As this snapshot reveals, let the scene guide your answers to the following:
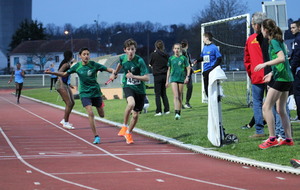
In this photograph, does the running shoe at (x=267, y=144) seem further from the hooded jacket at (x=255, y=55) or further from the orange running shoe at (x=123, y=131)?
the orange running shoe at (x=123, y=131)

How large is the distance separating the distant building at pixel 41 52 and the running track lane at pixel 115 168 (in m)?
121

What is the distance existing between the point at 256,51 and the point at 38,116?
10.9 m

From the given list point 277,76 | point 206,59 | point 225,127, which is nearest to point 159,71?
point 206,59

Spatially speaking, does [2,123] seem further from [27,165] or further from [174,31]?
[174,31]

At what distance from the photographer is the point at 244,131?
13.4m

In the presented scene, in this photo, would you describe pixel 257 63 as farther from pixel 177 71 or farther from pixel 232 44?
pixel 232 44

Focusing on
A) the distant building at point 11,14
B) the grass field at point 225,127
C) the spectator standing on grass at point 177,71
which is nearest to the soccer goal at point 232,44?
the grass field at point 225,127

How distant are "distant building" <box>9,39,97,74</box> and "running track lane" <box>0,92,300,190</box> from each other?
121450 millimetres

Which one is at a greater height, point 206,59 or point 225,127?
point 206,59

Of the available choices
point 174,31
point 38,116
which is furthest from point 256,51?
point 174,31

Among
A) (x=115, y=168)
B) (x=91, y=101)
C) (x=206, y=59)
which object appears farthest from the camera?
(x=206, y=59)

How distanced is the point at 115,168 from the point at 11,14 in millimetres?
155486

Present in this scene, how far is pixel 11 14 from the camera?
6299 inches

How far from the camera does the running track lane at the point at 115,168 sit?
7.88 m
